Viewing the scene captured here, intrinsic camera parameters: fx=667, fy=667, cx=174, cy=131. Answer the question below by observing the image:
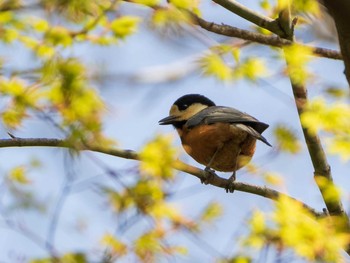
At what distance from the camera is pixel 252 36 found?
418 cm

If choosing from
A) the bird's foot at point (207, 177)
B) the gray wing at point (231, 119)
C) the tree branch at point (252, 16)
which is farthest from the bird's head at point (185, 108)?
the tree branch at point (252, 16)

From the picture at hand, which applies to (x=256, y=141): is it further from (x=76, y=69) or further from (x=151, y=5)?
(x=76, y=69)

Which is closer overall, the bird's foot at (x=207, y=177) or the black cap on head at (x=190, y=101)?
the bird's foot at (x=207, y=177)

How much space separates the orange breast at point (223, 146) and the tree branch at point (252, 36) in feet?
4.97

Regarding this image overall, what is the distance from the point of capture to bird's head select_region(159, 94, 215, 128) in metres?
6.43

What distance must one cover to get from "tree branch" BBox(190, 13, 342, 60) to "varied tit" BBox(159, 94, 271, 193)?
1.31 metres

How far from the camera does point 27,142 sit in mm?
4301

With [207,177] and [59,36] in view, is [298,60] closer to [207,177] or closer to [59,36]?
[207,177]

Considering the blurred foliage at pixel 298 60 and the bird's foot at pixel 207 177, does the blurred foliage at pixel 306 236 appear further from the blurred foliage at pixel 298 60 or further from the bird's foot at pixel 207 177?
the bird's foot at pixel 207 177

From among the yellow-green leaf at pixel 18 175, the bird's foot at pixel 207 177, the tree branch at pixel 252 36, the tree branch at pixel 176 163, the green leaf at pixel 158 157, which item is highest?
the tree branch at pixel 252 36

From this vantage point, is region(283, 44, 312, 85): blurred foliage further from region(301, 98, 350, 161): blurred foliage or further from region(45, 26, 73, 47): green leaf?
region(45, 26, 73, 47): green leaf

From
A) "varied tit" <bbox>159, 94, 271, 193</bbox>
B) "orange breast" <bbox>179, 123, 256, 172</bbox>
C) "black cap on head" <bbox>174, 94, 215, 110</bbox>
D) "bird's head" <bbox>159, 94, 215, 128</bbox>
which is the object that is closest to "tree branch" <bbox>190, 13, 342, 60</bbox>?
"varied tit" <bbox>159, 94, 271, 193</bbox>

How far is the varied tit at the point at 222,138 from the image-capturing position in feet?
18.5

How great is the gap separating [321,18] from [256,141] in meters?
1.37
